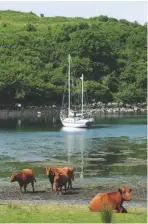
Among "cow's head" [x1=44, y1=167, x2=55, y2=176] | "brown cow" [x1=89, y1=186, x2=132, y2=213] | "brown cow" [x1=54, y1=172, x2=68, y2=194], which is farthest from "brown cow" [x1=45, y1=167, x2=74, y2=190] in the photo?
"brown cow" [x1=89, y1=186, x2=132, y2=213]

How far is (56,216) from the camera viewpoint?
83.5ft

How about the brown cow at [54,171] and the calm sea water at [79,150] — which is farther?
the calm sea water at [79,150]

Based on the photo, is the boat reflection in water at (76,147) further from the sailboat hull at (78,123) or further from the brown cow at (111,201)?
the brown cow at (111,201)

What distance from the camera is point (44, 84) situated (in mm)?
182000

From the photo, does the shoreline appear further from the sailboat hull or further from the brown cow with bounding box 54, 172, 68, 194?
the sailboat hull

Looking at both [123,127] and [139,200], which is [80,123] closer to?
[123,127]

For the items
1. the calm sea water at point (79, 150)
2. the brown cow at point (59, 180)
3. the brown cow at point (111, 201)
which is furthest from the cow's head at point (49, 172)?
the brown cow at point (111, 201)

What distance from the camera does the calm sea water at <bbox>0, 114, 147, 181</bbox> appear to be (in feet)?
170

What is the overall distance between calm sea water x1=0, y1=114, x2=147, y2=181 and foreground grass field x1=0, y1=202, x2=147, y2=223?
17.6m

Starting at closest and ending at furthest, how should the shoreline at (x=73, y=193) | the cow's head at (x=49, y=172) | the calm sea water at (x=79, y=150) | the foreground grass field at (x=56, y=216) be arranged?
1. the foreground grass field at (x=56, y=216)
2. the shoreline at (x=73, y=193)
3. the cow's head at (x=49, y=172)
4. the calm sea water at (x=79, y=150)

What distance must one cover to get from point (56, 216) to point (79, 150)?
45.4 metres

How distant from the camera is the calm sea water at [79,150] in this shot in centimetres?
5181

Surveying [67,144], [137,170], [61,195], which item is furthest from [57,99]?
[61,195]

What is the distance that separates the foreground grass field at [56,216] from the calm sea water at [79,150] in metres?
17.6
